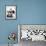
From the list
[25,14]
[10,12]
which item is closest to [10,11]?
[10,12]

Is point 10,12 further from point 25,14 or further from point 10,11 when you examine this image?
point 25,14

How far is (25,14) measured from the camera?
14.7ft

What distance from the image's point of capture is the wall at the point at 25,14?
4465mm

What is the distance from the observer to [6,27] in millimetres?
4465

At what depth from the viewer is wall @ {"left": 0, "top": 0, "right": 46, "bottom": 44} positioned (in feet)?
14.6

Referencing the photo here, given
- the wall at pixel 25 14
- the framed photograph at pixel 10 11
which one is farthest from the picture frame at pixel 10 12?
the wall at pixel 25 14

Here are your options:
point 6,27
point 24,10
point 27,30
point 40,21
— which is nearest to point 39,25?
point 40,21

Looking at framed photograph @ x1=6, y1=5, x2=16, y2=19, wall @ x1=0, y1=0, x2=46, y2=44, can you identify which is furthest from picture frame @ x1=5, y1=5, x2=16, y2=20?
wall @ x1=0, y1=0, x2=46, y2=44

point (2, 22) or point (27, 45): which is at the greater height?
point (2, 22)

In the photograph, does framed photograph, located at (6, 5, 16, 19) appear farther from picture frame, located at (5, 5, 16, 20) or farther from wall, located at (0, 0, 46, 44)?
wall, located at (0, 0, 46, 44)

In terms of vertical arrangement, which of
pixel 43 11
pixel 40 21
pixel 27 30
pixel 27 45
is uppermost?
pixel 43 11

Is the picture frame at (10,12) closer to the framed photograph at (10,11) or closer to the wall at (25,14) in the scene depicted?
the framed photograph at (10,11)

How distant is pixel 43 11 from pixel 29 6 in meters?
0.49

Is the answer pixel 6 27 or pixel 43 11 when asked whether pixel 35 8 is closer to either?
pixel 43 11
